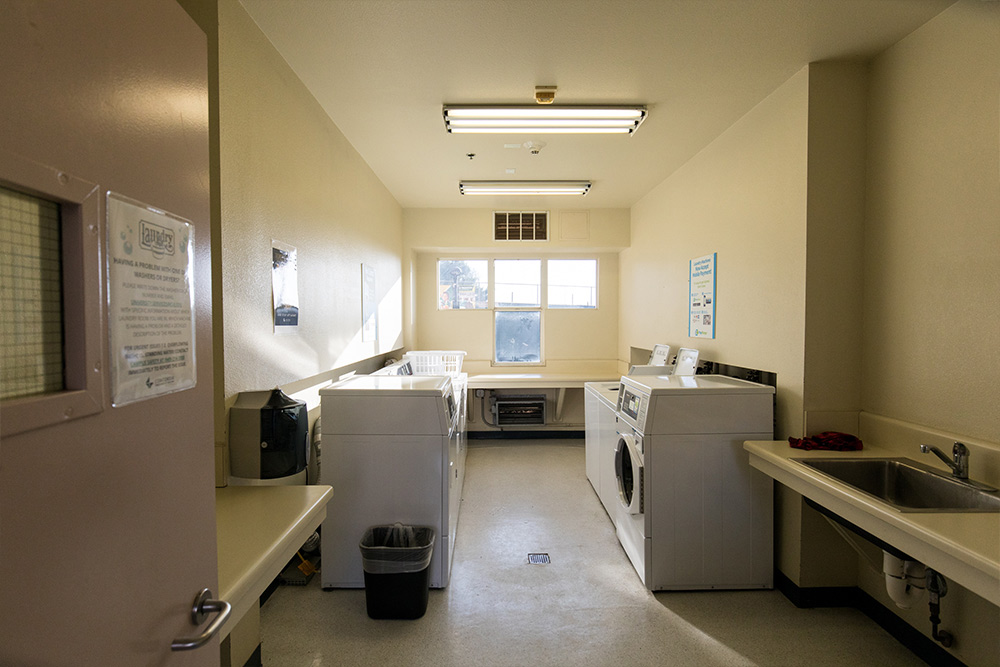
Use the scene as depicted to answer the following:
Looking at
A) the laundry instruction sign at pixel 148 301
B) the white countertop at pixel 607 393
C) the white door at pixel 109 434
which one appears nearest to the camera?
the white door at pixel 109 434

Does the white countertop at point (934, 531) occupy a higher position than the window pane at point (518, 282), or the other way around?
the window pane at point (518, 282)

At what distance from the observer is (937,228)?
2076 millimetres

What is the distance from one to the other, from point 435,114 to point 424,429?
196 cm

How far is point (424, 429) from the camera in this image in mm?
2596

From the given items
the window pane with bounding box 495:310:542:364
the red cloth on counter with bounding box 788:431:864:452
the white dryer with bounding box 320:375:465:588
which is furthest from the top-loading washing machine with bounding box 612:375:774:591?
the window pane with bounding box 495:310:542:364

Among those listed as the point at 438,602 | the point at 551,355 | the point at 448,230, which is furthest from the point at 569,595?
the point at 448,230

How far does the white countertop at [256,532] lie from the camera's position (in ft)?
3.70

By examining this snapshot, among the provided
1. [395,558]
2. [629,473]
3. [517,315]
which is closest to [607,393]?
[629,473]

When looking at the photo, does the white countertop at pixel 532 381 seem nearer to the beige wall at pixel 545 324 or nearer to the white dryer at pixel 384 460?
the beige wall at pixel 545 324

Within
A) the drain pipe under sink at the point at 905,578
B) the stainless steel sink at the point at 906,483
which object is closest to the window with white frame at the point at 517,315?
the stainless steel sink at the point at 906,483

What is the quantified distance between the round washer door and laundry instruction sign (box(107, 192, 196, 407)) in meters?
2.37

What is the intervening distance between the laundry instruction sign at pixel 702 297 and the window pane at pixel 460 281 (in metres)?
2.88

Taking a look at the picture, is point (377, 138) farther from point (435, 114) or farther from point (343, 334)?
point (343, 334)

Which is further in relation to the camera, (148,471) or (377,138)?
(377,138)
